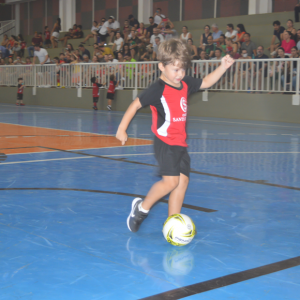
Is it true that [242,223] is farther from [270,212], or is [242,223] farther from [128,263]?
[128,263]

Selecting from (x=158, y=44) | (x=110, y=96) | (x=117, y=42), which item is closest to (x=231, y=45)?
(x=158, y=44)

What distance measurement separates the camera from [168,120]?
3861 millimetres

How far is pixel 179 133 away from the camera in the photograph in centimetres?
389

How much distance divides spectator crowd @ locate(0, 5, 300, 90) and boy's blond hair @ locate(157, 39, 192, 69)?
32.7ft

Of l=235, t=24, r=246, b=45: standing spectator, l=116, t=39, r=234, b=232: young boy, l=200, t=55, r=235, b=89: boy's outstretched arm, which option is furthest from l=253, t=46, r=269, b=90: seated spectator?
l=116, t=39, r=234, b=232: young boy

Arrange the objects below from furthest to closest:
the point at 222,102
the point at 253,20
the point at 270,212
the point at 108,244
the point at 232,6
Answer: the point at 232,6 < the point at 253,20 < the point at 222,102 < the point at 270,212 < the point at 108,244

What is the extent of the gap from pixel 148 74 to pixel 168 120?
1542 cm

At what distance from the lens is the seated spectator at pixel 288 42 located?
15938 mm

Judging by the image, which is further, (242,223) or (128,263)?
(242,223)

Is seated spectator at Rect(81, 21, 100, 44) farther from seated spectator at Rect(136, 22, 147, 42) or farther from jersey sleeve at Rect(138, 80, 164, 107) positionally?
jersey sleeve at Rect(138, 80, 164, 107)

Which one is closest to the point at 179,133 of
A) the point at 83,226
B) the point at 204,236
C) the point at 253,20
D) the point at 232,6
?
the point at 204,236

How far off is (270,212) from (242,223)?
0.49m

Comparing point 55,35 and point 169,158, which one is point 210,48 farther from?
point 55,35

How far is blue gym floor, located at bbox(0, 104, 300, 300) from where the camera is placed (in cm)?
277
